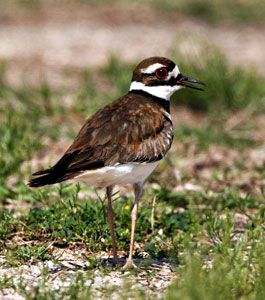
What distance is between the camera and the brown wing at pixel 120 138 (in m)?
5.30

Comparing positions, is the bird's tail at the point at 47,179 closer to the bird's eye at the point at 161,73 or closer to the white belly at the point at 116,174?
the white belly at the point at 116,174

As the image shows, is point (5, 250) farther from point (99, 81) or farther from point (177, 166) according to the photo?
point (99, 81)

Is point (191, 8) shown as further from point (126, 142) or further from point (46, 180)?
point (46, 180)

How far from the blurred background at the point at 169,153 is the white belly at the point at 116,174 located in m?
0.50

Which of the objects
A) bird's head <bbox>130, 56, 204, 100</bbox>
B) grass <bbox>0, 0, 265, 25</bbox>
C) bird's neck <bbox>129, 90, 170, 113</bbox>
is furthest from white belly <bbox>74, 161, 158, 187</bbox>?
grass <bbox>0, 0, 265, 25</bbox>

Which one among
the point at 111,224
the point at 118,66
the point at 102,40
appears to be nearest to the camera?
the point at 111,224

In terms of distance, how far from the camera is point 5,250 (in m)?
5.73

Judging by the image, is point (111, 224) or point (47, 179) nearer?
point (47, 179)

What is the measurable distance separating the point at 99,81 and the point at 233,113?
2049 millimetres

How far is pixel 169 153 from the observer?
27.6 ft

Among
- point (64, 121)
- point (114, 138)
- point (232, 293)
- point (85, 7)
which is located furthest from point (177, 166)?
point (85, 7)

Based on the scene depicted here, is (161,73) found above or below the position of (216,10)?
below

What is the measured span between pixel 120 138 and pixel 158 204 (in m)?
1.36

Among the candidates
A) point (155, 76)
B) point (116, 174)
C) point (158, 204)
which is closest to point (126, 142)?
point (116, 174)
